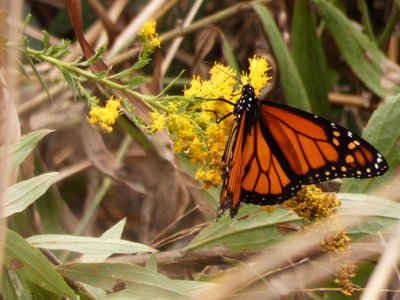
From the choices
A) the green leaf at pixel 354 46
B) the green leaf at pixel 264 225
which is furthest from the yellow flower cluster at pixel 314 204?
the green leaf at pixel 354 46

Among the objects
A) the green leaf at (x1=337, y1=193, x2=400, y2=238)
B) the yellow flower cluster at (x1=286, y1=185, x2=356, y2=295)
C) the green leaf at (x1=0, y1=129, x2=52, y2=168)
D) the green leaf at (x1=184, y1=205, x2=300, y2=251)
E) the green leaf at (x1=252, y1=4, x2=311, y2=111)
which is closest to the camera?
the yellow flower cluster at (x1=286, y1=185, x2=356, y2=295)

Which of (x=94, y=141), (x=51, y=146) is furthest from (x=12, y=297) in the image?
(x=51, y=146)

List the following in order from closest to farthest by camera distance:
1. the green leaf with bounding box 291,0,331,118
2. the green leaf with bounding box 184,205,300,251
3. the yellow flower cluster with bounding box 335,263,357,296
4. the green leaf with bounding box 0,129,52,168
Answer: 1. the yellow flower cluster with bounding box 335,263,357,296
2. the green leaf with bounding box 0,129,52,168
3. the green leaf with bounding box 184,205,300,251
4. the green leaf with bounding box 291,0,331,118

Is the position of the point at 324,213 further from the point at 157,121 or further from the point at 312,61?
the point at 312,61

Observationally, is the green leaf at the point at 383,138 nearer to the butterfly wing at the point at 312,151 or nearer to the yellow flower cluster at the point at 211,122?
the butterfly wing at the point at 312,151

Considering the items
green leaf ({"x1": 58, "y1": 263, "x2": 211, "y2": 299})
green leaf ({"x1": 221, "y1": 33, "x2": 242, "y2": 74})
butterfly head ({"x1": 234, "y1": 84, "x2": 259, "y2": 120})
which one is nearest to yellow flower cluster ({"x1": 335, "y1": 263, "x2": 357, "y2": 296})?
green leaf ({"x1": 58, "y1": 263, "x2": 211, "y2": 299})

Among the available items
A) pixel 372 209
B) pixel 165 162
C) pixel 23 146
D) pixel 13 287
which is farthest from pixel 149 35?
pixel 165 162

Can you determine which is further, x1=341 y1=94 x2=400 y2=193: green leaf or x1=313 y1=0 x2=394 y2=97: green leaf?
x1=313 y1=0 x2=394 y2=97: green leaf

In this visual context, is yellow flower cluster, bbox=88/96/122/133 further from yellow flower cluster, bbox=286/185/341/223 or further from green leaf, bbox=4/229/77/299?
yellow flower cluster, bbox=286/185/341/223
